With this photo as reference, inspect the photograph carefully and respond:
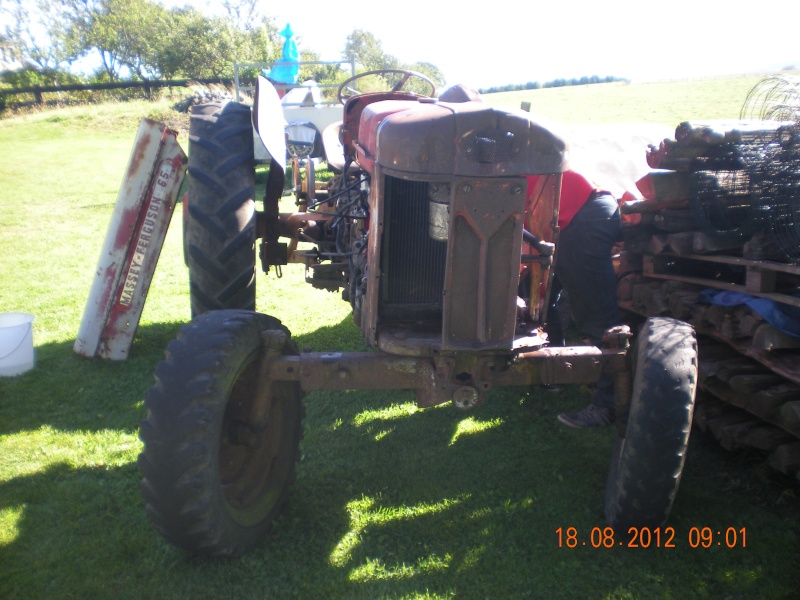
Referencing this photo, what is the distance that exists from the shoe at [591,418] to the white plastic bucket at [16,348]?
3.44 metres

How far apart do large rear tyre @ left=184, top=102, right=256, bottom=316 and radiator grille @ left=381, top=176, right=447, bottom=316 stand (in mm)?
1317

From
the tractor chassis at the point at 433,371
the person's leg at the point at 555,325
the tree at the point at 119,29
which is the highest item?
the tree at the point at 119,29

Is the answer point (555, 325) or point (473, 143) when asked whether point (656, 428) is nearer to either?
point (473, 143)

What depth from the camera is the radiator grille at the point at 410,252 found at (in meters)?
2.84

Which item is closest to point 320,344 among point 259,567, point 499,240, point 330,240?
point 330,240

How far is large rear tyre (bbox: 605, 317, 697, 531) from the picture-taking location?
254 centimetres

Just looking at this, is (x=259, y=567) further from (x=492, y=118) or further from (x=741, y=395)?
(x=741, y=395)

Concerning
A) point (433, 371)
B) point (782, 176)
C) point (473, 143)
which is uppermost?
point (473, 143)

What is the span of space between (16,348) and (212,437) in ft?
9.02

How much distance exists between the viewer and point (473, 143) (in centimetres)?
231

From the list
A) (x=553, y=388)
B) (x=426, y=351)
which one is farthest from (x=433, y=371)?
(x=553, y=388)

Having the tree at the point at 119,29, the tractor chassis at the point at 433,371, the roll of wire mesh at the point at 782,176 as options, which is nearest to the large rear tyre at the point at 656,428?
the tractor chassis at the point at 433,371

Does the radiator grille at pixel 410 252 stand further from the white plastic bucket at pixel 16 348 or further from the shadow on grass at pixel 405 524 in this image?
the white plastic bucket at pixel 16 348
